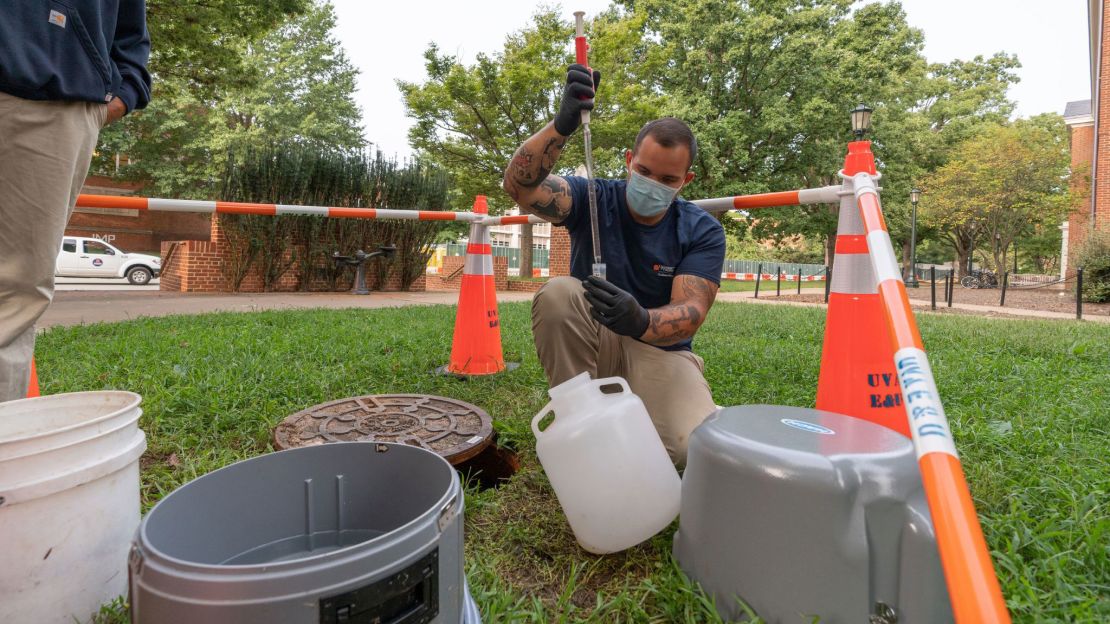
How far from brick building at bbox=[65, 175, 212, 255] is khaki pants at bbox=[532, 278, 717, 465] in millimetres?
24570

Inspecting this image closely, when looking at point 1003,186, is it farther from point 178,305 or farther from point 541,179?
point 178,305

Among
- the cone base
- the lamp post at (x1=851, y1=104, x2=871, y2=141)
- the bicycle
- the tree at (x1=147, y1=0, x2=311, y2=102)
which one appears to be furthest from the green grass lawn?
the bicycle

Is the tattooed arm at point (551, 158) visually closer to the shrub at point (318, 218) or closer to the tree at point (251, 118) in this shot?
the shrub at point (318, 218)

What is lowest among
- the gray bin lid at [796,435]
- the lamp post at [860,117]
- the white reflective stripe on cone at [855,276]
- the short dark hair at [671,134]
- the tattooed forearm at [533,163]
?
the gray bin lid at [796,435]

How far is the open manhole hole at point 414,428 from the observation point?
6.45 ft

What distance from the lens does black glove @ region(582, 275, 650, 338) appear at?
1671mm

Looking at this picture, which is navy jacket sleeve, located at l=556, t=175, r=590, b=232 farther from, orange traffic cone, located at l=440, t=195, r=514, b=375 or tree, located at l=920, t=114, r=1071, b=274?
tree, located at l=920, t=114, r=1071, b=274

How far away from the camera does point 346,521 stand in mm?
1284

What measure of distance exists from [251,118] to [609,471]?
2812 centimetres

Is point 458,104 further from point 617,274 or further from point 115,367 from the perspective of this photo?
point 617,274

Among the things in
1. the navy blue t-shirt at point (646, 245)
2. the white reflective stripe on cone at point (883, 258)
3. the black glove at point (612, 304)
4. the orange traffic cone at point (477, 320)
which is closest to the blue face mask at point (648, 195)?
the navy blue t-shirt at point (646, 245)

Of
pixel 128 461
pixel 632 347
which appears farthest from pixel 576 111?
pixel 128 461

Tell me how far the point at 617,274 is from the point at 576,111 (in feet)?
2.06

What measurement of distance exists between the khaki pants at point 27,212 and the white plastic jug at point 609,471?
1480 millimetres
